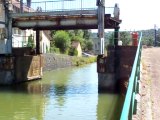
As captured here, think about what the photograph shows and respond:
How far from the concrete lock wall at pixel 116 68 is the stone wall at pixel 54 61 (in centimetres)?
1925

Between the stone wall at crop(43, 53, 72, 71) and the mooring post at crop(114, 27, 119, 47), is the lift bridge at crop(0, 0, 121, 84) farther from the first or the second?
the stone wall at crop(43, 53, 72, 71)

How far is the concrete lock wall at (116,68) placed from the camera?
2638 cm

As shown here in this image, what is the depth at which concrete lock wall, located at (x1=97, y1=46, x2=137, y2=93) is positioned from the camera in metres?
26.4

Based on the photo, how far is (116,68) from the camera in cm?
2714

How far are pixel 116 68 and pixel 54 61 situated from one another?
929 inches

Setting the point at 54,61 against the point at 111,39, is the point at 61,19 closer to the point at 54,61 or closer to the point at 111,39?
the point at 111,39

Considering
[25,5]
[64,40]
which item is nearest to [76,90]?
[25,5]

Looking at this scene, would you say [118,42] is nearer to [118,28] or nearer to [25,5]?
[118,28]

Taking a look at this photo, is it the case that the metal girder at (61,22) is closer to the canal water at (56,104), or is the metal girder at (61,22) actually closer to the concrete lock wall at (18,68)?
the concrete lock wall at (18,68)

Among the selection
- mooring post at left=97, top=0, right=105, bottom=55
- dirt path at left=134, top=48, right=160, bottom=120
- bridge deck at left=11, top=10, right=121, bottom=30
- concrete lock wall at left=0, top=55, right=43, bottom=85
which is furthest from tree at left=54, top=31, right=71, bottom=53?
dirt path at left=134, top=48, right=160, bottom=120

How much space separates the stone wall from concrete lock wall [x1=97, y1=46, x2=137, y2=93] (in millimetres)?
19253

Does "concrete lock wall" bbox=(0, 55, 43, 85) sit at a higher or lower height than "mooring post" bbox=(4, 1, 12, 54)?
lower

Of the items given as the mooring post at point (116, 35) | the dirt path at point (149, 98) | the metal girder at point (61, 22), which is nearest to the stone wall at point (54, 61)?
the metal girder at point (61, 22)

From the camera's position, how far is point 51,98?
23719 millimetres
